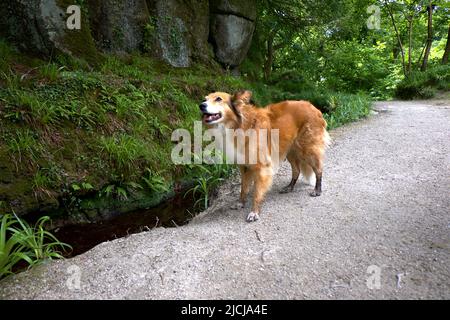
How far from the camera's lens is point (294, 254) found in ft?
9.77

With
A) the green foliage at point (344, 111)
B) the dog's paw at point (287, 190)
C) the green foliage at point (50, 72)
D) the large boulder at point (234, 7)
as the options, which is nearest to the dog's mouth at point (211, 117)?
the dog's paw at point (287, 190)

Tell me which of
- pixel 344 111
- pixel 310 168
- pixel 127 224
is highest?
pixel 344 111

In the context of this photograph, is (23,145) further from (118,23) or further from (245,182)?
(118,23)

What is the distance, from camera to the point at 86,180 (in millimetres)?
4266

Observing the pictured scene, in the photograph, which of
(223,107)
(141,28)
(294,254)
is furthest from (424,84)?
(294,254)

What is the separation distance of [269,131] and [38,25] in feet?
15.0

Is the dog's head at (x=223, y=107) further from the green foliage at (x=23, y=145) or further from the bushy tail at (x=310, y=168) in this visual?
the green foliage at (x=23, y=145)

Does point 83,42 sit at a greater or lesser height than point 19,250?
greater

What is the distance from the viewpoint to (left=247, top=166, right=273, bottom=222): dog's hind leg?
12.7 ft

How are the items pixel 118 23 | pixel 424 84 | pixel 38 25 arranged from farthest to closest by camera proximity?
pixel 424 84 < pixel 118 23 < pixel 38 25

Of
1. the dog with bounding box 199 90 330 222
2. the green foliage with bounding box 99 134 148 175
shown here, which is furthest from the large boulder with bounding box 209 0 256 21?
the dog with bounding box 199 90 330 222

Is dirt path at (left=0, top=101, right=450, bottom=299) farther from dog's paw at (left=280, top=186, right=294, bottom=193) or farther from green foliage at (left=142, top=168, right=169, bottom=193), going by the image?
green foliage at (left=142, top=168, right=169, bottom=193)
